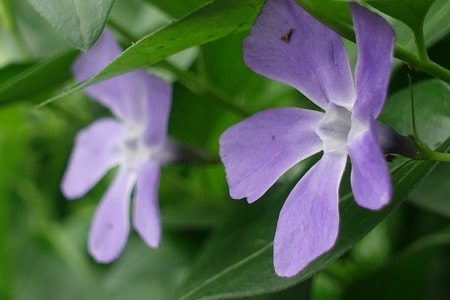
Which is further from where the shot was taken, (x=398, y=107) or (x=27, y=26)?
(x=27, y=26)

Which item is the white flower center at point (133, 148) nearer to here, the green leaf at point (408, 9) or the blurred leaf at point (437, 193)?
the blurred leaf at point (437, 193)

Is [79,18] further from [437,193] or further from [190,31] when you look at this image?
[437,193]

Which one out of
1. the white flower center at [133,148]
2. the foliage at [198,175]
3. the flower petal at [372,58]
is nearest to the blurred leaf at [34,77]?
the foliage at [198,175]

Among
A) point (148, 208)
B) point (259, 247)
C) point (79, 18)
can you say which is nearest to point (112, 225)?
point (148, 208)

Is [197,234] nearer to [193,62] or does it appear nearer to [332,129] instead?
[193,62]

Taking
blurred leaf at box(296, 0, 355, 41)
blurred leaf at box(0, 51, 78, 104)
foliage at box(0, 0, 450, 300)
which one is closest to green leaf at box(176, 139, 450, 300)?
foliage at box(0, 0, 450, 300)

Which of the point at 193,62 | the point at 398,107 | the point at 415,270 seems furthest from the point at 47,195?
the point at 398,107
